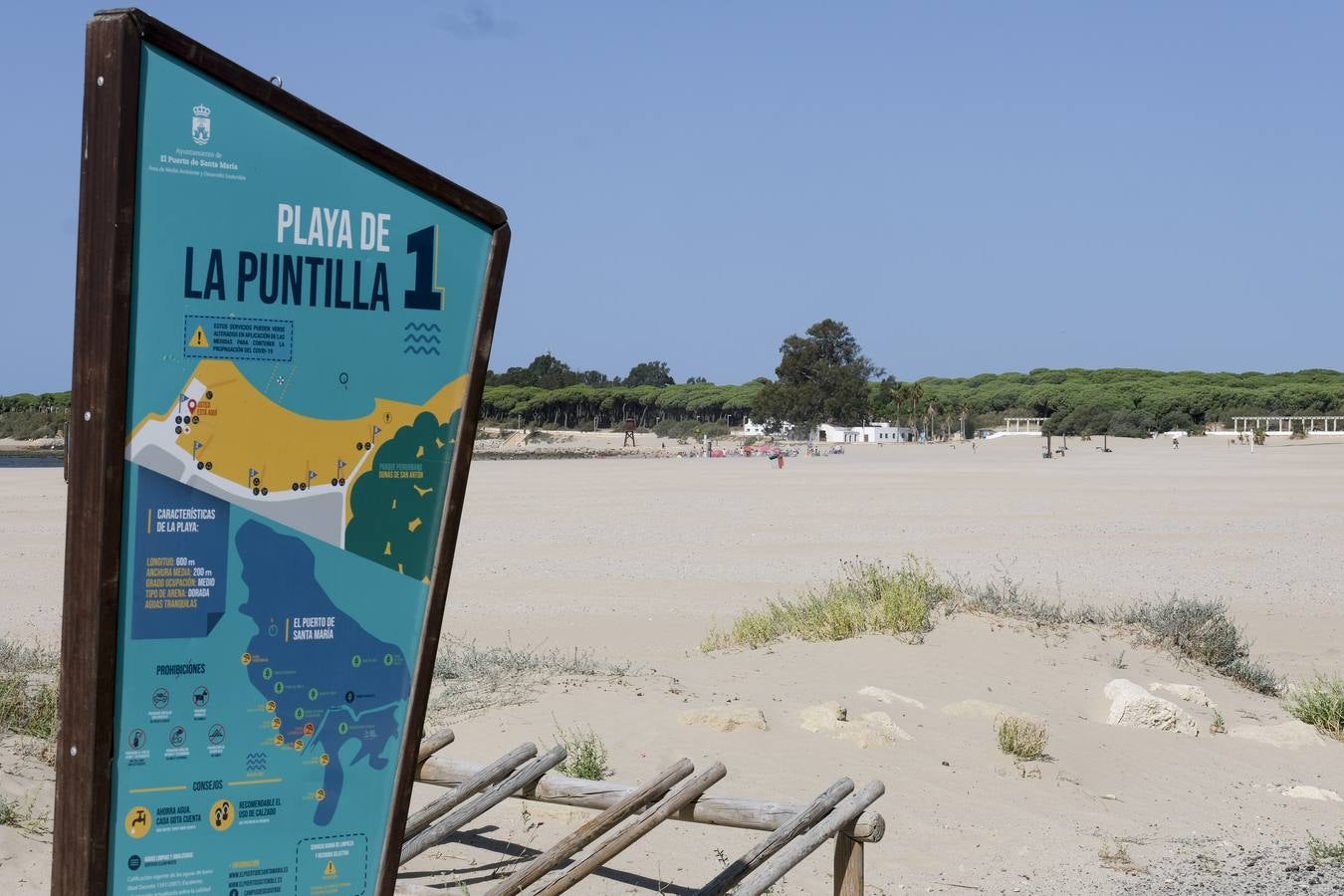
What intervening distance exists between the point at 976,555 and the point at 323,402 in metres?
18.0

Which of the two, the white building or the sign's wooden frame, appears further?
the white building

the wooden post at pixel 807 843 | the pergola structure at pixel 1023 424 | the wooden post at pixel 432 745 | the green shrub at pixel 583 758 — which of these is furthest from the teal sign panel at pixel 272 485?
the pergola structure at pixel 1023 424

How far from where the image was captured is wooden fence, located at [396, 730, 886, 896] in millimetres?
4148

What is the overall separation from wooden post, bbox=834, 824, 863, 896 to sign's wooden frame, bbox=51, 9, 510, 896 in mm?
2404

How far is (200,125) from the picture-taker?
288 cm

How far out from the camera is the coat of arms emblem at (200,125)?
9.40 feet

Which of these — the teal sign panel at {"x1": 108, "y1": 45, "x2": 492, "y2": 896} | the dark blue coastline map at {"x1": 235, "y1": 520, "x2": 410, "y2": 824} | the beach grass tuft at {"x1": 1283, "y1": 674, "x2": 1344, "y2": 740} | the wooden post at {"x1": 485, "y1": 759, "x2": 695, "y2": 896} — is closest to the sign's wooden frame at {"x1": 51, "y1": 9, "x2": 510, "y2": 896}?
the teal sign panel at {"x1": 108, "y1": 45, "x2": 492, "y2": 896}

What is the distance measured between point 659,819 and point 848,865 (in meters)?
0.65

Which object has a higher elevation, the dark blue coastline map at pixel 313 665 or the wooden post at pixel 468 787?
the dark blue coastline map at pixel 313 665

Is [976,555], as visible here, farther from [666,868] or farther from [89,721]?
[89,721]

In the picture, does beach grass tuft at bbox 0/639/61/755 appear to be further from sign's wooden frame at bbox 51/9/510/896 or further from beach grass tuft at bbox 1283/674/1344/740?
beach grass tuft at bbox 1283/674/1344/740

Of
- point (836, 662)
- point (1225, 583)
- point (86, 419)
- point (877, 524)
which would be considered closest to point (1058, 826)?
point (836, 662)

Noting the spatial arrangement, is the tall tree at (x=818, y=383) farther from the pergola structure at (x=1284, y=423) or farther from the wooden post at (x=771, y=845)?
the wooden post at (x=771, y=845)

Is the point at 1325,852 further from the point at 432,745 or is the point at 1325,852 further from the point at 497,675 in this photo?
the point at 497,675
